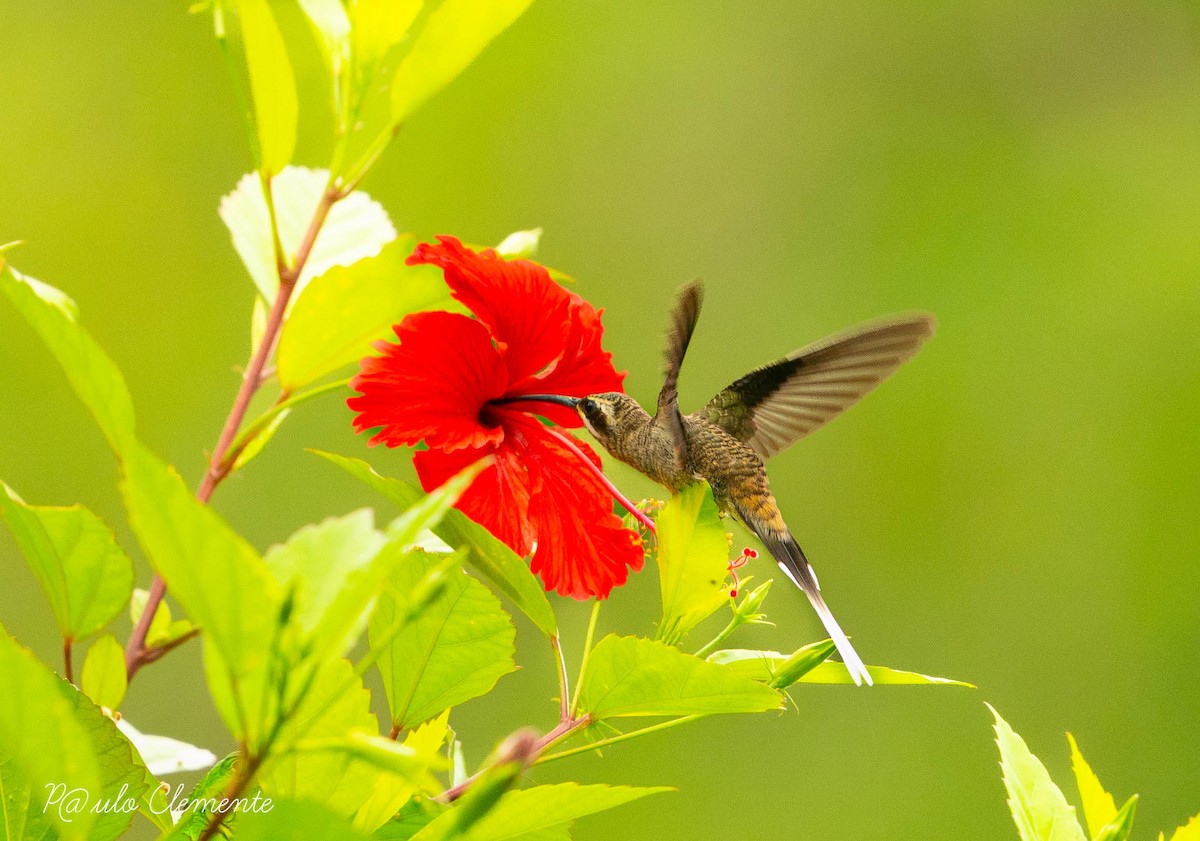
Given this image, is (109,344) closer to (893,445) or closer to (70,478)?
(70,478)

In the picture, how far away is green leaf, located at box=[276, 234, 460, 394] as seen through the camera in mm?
690

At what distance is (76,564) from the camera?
0.67 m

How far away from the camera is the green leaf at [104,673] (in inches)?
28.0

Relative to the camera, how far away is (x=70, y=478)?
2869mm

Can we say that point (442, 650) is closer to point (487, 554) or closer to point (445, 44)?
point (487, 554)

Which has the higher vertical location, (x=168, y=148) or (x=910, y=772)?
(x=168, y=148)

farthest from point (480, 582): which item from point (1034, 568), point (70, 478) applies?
point (1034, 568)

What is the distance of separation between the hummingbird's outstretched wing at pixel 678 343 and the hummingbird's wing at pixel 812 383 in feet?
0.46

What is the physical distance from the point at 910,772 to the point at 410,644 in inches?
115

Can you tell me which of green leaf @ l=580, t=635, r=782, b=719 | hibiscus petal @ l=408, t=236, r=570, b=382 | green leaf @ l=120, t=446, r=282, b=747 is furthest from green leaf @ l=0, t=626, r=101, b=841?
hibiscus petal @ l=408, t=236, r=570, b=382

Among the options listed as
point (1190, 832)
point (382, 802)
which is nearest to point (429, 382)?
point (382, 802)

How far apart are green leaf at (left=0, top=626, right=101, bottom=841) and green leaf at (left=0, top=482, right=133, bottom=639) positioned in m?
0.23

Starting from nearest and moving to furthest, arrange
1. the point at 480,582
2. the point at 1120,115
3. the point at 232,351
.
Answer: the point at 480,582
the point at 232,351
the point at 1120,115

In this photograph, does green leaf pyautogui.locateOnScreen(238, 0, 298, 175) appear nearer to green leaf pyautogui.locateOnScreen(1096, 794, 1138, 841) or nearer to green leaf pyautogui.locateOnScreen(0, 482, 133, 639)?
green leaf pyautogui.locateOnScreen(0, 482, 133, 639)
